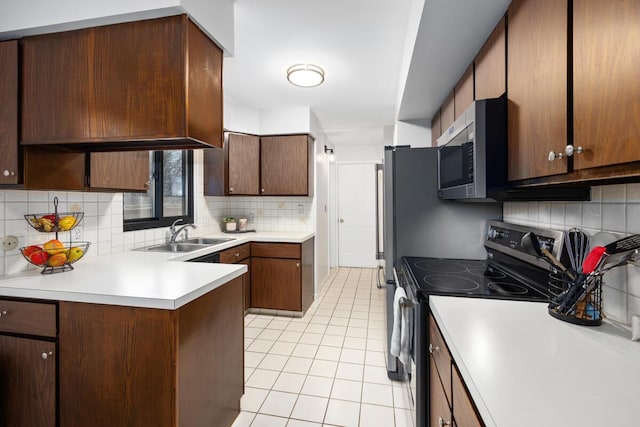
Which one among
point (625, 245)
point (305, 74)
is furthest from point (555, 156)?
point (305, 74)

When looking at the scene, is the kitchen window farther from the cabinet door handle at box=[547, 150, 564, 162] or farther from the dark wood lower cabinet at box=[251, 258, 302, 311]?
the cabinet door handle at box=[547, 150, 564, 162]

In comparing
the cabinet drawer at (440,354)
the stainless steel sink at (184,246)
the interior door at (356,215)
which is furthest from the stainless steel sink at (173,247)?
the interior door at (356,215)

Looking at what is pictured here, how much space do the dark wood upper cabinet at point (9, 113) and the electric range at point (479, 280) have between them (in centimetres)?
202

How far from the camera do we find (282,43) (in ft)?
6.97

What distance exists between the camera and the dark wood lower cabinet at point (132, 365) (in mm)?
1192

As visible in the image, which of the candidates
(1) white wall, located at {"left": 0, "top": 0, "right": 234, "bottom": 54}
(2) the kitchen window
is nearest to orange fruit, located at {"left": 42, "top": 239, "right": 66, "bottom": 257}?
(2) the kitchen window

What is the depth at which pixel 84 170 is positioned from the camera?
1.72 meters

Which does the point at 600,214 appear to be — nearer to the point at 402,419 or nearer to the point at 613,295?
the point at 613,295

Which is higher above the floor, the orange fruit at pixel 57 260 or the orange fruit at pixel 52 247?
the orange fruit at pixel 52 247

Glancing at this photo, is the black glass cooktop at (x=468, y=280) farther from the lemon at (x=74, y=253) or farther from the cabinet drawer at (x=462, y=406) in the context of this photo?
the lemon at (x=74, y=253)

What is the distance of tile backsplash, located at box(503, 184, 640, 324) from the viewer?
36.7 inches

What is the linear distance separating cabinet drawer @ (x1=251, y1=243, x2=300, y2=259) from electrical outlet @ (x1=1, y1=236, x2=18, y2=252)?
1.88 m

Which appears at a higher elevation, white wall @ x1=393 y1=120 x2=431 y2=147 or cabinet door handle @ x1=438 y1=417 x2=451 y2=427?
white wall @ x1=393 y1=120 x2=431 y2=147

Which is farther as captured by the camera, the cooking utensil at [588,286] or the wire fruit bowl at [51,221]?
the wire fruit bowl at [51,221]
